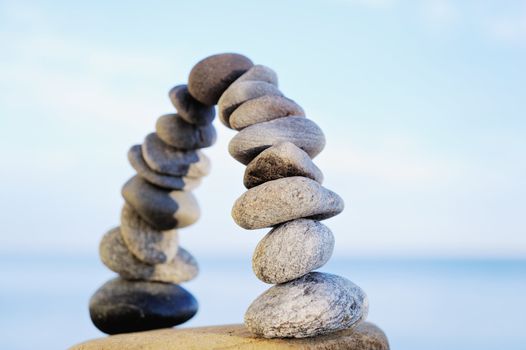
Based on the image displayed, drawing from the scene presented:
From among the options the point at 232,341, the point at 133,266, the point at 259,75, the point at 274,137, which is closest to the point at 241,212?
the point at 274,137

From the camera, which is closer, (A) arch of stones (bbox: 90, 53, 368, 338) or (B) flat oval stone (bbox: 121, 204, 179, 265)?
(A) arch of stones (bbox: 90, 53, 368, 338)

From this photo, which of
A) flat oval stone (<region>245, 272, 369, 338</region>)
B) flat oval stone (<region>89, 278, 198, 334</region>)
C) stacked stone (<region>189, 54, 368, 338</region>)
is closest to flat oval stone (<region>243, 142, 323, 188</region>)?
stacked stone (<region>189, 54, 368, 338</region>)

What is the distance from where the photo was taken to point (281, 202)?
93.4 inches

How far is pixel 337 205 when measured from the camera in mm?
2516

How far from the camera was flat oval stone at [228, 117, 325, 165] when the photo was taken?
2.59 meters

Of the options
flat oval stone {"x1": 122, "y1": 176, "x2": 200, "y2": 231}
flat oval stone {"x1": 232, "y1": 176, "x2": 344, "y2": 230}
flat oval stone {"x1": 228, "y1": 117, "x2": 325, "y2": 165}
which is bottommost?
flat oval stone {"x1": 232, "y1": 176, "x2": 344, "y2": 230}

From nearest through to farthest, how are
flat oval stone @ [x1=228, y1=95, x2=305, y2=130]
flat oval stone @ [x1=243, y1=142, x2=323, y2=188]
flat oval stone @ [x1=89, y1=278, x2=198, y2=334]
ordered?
flat oval stone @ [x1=243, y1=142, x2=323, y2=188]
flat oval stone @ [x1=228, y1=95, x2=305, y2=130]
flat oval stone @ [x1=89, y1=278, x2=198, y2=334]

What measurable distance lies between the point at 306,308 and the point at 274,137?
2.29ft

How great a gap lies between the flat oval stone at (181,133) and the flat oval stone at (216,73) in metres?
0.35

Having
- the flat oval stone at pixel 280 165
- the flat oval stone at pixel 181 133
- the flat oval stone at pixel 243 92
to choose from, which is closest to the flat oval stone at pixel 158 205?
the flat oval stone at pixel 181 133

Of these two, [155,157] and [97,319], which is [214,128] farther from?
[97,319]

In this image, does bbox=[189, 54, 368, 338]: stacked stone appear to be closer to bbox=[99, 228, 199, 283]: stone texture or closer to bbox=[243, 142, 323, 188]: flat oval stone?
bbox=[243, 142, 323, 188]: flat oval stone

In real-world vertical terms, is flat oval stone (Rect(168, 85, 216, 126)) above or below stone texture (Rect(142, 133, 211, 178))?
above

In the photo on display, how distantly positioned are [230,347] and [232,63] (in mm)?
1379
